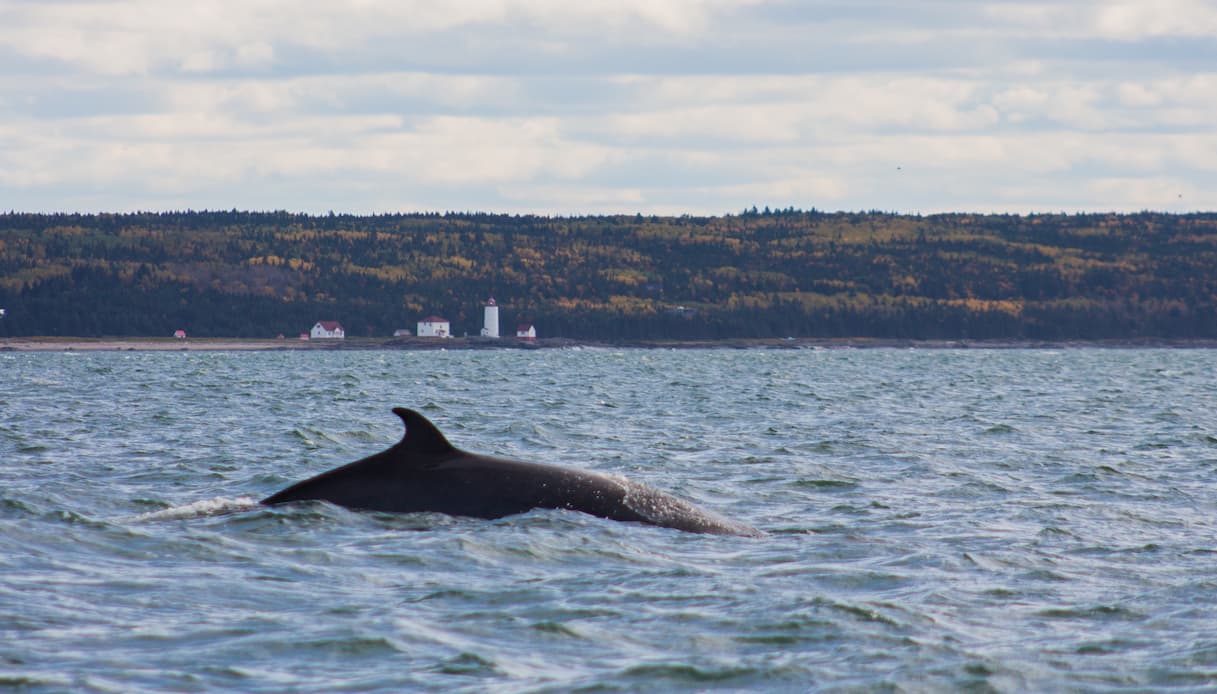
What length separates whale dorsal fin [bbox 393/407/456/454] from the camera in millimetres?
18094

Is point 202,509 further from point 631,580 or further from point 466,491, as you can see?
point 631,580

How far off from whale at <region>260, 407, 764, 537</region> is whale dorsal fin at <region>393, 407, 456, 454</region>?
0.04ft

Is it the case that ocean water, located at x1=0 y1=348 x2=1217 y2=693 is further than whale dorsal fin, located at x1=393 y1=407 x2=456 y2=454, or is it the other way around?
whale dorsal fin, located at x1=393 y1=407 x2=456 y2=454

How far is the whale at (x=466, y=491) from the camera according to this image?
18.8 m

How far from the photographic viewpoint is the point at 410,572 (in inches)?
642

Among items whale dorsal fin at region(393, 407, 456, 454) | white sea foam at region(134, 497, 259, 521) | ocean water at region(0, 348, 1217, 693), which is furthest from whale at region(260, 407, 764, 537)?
white sea foam at region(134, 497, 259, 521)

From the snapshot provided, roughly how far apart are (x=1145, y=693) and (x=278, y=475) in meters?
17.2

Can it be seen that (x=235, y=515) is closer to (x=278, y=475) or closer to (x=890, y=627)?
(x=278, y=475)

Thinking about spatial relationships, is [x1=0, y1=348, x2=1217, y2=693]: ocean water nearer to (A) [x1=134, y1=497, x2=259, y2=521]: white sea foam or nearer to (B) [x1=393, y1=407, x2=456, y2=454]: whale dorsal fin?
(A) [x1=134, y1=497, x2=259, y2=521]: white sea foam

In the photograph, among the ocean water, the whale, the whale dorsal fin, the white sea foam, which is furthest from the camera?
the white sea foam

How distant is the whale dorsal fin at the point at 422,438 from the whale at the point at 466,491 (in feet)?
0.04

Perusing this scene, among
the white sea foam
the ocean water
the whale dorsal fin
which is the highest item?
the whale dorsal fin

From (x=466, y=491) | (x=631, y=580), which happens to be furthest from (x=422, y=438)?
(x=631, y=580)

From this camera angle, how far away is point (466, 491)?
18891mm
